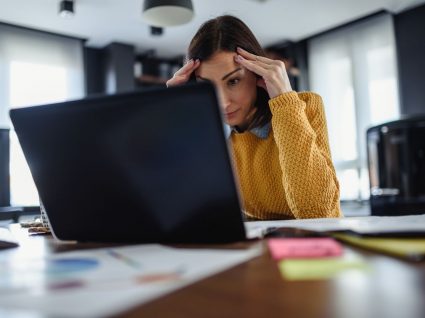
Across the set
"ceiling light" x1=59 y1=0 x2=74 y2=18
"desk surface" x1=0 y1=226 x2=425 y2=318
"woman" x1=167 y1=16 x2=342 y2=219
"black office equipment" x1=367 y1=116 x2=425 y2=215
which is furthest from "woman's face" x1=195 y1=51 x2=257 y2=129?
"ceiling light" x1=59 y1=0 x2=74 y2=18

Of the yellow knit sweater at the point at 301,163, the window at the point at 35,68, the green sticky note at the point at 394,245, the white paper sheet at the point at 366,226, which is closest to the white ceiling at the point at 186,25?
→ the window at the point at 35,68

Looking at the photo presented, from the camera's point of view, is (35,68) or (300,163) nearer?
(300,163)

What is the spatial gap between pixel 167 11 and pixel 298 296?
8.85 feet

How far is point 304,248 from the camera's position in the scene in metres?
0.44

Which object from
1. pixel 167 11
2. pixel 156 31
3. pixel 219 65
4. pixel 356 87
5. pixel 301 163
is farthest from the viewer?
pixel 356 87

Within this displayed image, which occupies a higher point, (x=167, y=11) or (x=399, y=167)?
(x=167, y=11)

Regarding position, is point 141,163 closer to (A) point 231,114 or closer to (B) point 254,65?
(B) point 254,65

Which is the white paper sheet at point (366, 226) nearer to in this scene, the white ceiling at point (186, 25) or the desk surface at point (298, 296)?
the desk surface at point (298, 296)

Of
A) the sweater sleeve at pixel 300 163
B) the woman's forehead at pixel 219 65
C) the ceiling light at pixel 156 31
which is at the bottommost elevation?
the sweater sleeve at pixel 300 163

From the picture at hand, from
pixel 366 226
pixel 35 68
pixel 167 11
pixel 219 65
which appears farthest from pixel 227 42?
pixel 35 68

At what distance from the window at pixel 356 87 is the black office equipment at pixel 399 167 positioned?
1334 mm

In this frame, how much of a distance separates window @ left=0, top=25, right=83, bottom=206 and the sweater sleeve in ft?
10.3

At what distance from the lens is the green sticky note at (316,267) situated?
1.14ft

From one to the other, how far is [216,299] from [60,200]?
0.38 meters
